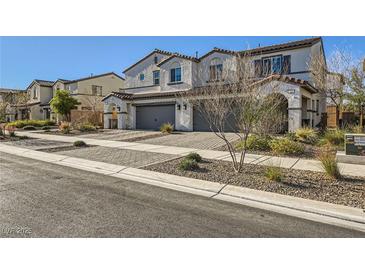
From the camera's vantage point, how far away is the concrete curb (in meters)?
4.70

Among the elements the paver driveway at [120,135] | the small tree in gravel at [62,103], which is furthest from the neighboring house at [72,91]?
the paver driveway at [120,135]

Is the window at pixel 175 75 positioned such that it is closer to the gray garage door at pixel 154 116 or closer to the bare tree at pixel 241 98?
the gray garage door at pixel 154 116

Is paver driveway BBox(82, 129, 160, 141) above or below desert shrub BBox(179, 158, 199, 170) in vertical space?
above

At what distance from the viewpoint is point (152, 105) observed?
2462cm

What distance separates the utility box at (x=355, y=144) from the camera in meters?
9.25

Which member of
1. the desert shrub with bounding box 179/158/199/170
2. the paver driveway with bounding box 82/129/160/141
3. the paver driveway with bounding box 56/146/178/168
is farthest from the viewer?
the paver driveway with bounding box 82/129/160/141

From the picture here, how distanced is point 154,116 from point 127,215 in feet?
66.4

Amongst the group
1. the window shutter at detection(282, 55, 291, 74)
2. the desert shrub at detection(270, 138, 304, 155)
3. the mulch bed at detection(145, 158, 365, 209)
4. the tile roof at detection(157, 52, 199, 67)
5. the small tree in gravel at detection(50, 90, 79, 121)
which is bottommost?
the mulch bed at detection(145, 158, 365, 209)

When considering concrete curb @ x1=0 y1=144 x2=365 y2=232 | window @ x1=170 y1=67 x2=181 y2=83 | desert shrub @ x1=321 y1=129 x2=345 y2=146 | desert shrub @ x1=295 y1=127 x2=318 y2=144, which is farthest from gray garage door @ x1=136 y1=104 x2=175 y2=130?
concrete curb @ x1=0 y1=144 x2=365 y2=232

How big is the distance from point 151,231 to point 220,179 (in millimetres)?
3517

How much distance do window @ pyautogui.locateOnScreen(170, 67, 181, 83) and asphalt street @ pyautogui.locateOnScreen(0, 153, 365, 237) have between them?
60.3 ft

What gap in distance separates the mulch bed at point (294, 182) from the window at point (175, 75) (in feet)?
53.9

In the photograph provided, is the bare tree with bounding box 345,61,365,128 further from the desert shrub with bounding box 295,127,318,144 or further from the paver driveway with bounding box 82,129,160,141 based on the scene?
the paver driveway with bounding box 82,129,160,141
